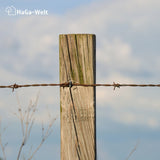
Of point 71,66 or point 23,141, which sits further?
point 23,141

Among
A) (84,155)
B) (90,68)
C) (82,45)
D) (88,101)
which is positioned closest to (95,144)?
(84,155)

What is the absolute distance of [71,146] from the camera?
11.4 feet

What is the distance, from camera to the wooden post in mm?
3451

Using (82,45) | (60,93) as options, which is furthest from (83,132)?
(82,45)

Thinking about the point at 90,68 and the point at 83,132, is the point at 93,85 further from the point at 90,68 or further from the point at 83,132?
the point at 83,132

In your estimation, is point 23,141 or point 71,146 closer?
point 71,146

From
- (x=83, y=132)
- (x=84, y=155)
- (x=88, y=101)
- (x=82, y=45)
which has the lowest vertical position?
(x=84, y=155)

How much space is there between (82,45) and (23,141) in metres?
1.24

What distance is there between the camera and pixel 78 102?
136 inches

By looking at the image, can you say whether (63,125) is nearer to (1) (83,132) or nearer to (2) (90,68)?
(1) (83,132)

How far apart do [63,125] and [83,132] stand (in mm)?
197

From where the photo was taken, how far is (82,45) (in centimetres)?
349

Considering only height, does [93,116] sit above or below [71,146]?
above

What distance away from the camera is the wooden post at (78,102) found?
11.3ft
